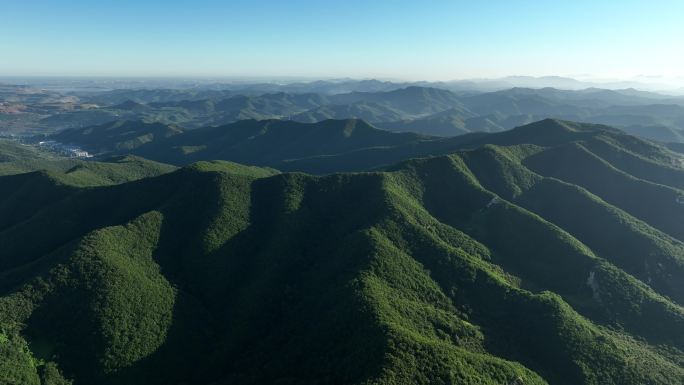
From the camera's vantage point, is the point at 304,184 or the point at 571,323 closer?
the point at 571,323

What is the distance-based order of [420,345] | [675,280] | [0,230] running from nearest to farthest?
1. [420,345]
2. [675,280]
3. [0,230]

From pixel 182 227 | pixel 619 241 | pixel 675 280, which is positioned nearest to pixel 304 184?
pixel 182 227

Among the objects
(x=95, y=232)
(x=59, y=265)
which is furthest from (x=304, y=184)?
(x=59, y=265)

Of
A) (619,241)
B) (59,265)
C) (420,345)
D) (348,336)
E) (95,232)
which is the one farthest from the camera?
(619,241)

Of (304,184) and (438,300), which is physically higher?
(304,184)

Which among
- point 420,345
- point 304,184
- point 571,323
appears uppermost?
point 304,184

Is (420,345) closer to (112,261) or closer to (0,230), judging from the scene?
(112,261)

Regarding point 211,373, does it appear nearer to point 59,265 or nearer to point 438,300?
point 59,265
